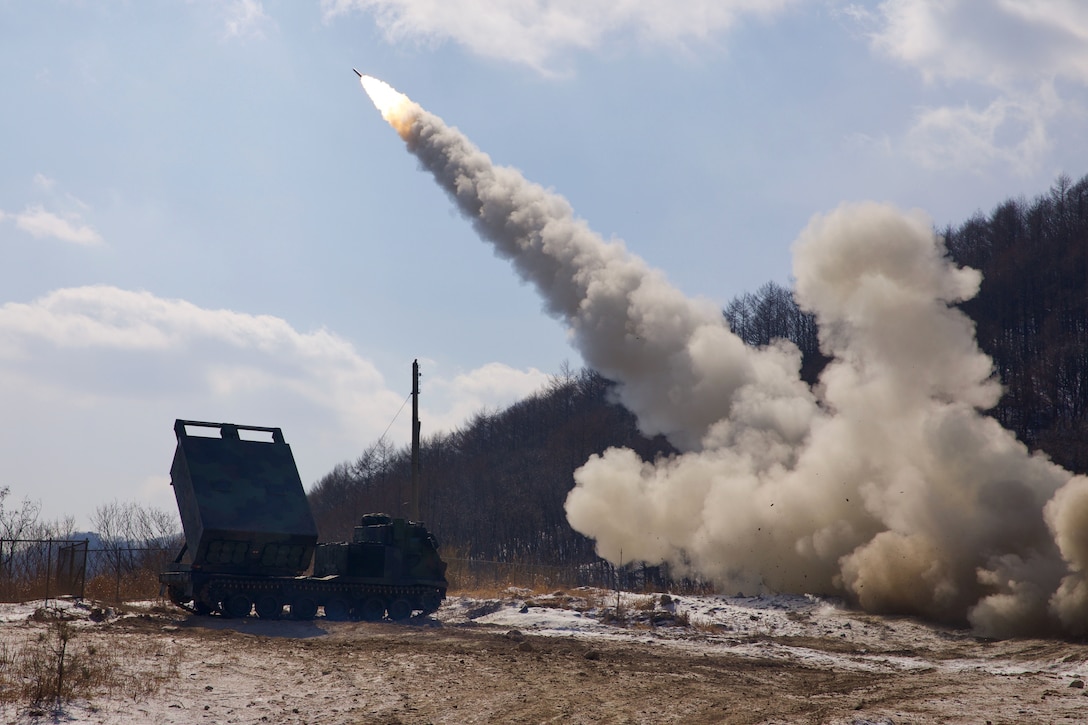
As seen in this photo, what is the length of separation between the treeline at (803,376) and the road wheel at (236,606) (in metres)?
30.7

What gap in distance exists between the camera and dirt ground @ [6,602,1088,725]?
14.1 metres

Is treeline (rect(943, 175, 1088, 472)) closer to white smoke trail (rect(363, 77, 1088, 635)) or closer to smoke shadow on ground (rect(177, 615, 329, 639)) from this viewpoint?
white smoke trail (rect(363, 77, 1088, 635))

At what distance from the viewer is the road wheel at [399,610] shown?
3012 cm

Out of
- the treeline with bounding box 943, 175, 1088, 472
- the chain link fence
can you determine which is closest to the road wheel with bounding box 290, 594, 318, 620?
the chain link fence

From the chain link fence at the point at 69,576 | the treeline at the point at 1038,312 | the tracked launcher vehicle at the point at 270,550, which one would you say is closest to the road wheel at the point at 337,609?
the tracked launcher vehicle at the point at 270,550

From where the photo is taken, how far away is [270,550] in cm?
2906

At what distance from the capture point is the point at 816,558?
106 feet

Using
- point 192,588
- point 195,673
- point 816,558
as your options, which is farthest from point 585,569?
point 195,673

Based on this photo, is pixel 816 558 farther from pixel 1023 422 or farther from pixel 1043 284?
pixel 1043 284

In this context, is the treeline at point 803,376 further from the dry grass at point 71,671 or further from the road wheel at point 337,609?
the dry grass at point 71,671

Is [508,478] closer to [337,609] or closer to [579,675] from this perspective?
[337,609]

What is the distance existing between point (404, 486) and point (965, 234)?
53.1 metres

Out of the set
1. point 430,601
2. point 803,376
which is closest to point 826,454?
point 430,601

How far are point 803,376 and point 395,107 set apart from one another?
47669mm
